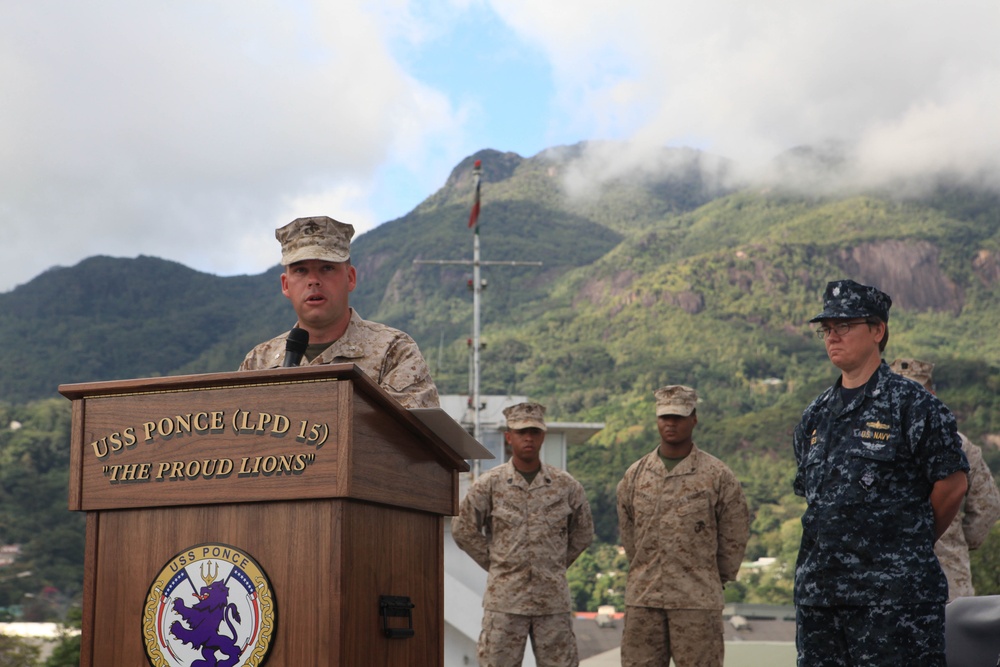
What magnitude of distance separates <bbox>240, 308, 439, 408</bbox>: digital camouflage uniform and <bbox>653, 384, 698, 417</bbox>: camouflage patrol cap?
360 centimetres

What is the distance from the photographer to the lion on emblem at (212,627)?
7.75 ft

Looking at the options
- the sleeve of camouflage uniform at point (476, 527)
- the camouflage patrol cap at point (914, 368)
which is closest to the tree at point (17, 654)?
the sleeve of camouflage uniform at point (476, 527)

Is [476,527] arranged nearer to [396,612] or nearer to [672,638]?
[672,638]

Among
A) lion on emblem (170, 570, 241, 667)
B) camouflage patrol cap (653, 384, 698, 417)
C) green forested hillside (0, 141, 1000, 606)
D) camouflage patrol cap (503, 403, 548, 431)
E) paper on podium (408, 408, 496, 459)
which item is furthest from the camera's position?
green forested hillside (0, 141, 1000, 606)

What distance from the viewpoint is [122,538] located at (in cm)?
252

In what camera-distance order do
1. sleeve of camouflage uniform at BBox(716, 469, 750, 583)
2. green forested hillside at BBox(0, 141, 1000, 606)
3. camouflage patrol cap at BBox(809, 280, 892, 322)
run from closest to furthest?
camouflage patrol cap at BBox(809, 280, 892, 322) → sleeve of camouflage uniform at BBox(716, 469, 750, 583) → green forested hillside at BBox(0, 141, 1000, 606)

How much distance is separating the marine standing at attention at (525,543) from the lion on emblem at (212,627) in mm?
4590

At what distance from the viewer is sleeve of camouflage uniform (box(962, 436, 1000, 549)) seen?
641cm

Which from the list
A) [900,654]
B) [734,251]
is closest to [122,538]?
[900,654]

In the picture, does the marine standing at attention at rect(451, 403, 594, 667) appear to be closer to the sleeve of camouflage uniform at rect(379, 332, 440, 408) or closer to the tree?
the sleeve of camouflage uniform at rect(379, 332, 440, 408)

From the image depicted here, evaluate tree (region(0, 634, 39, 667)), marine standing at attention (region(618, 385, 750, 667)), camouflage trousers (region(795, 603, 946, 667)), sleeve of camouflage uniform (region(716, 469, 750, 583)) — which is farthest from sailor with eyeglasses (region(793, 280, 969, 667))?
tree (region(0, 634, 39, 667))

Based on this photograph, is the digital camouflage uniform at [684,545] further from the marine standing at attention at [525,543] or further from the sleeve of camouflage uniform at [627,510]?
the marine standing at attention at [525,543]

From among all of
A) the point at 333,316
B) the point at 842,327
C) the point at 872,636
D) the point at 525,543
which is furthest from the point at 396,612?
the point at 525,543

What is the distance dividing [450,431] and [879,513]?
1.38 meters
